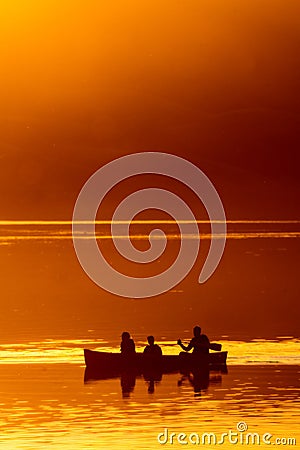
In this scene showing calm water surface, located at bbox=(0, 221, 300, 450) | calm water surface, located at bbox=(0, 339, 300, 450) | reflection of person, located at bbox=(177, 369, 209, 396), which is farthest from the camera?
reflection of person, located at bbox=(177, 369, 209, 396)

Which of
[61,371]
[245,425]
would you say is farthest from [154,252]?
[245,425]

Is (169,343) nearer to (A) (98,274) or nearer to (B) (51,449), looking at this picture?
(B) (51,449)

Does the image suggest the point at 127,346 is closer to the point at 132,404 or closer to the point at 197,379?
the point at 197,379

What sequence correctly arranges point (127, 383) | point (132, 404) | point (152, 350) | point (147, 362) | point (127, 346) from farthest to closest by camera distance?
point (127, 346)
point (152, 350)
point (147, 362)
point (127, 383)
point (132, 404)

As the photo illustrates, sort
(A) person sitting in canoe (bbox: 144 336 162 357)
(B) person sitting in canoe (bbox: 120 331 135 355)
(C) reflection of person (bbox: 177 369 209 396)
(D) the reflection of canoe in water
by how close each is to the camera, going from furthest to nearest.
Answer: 1. (B) person sitting in canoe (bbox: 120 331 135 355)
2. (A) person sitting in canoe (bbox: 144 336 162 357)
3. (D) the reflection of canoe in water
4. (C) reflection of person (bbox: 177 369 209 396)

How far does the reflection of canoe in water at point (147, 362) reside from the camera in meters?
47.2

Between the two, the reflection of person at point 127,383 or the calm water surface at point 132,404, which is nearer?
the calm water surface at point 132,404

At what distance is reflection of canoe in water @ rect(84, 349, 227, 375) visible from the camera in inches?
1857

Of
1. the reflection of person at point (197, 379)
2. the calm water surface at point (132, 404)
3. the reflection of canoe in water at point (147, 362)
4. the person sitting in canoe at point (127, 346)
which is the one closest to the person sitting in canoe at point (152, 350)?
the reflection of canoe in water at point (147, 362)

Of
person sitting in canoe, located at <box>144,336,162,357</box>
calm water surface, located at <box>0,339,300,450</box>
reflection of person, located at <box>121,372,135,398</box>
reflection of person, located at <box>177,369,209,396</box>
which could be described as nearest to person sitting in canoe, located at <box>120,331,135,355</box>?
person sitting in canoe, located at <box>144,336,162,357</box>

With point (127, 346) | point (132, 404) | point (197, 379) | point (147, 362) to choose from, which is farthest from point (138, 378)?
point (132, 404)

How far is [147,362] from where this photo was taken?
4725cm

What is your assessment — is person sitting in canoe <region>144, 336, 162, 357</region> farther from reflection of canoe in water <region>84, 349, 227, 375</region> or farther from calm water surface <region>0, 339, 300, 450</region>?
calm water surface <region>0, 339, 300, 450</region>

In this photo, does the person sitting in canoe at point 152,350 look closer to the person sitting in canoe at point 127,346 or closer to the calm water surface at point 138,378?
the person sitting in canoe at point 127,346
